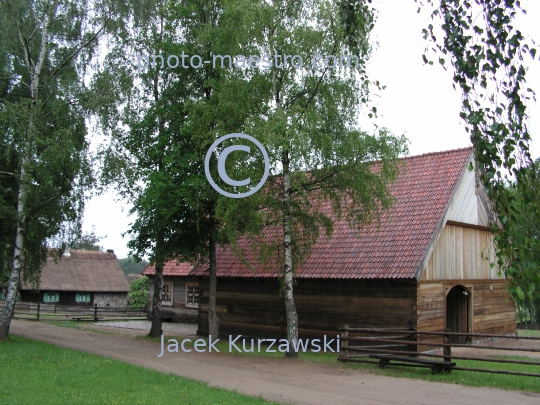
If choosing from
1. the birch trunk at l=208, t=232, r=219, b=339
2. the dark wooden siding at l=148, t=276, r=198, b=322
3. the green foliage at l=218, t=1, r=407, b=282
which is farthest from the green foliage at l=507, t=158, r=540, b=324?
the dark wooden siding at l=148, t=276, r=198, b=322

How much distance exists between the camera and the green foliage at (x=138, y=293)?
142 ft

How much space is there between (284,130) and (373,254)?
5.82m

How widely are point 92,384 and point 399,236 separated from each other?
10.5 meters

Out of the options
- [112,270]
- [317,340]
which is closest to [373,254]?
[317,340]

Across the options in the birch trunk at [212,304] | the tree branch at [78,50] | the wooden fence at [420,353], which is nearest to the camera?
the wooden fence at [420,353]

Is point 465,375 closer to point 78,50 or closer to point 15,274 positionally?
point 15,274

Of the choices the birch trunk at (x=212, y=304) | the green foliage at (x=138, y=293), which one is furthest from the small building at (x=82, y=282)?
the birch trunk at (x=212, y=304)

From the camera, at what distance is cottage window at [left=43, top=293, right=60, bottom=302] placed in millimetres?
41344

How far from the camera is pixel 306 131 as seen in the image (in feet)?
46.6

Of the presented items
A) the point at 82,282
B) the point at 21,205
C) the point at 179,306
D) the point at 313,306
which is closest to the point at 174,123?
the point at 21,205

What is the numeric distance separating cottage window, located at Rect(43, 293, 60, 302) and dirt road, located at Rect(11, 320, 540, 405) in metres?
26.4

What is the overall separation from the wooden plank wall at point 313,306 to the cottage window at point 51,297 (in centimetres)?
2358

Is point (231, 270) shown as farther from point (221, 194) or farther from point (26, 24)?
point (26, 24)

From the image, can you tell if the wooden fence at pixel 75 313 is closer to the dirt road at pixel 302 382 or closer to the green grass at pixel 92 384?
the dirt road at pixel 302 382
